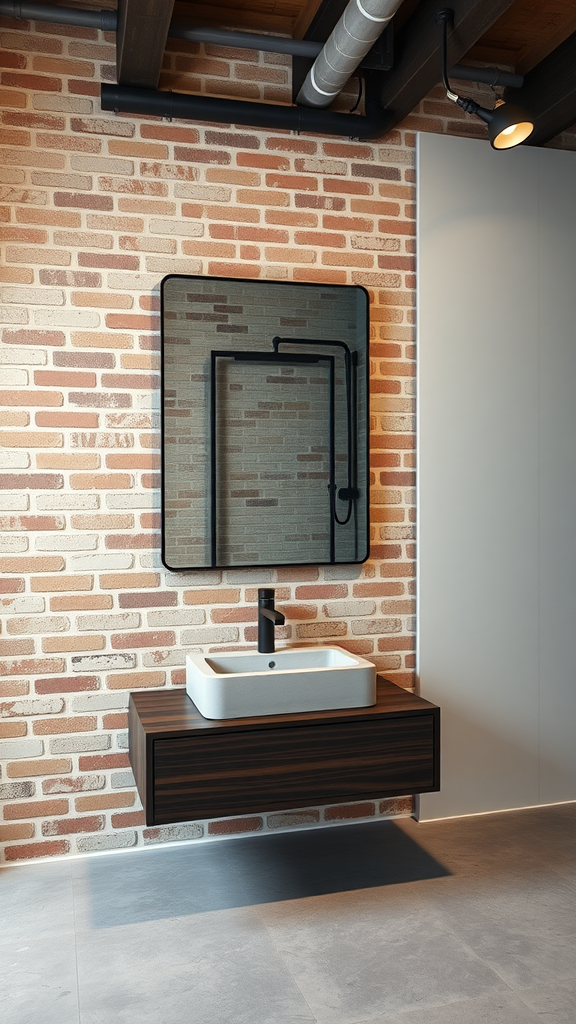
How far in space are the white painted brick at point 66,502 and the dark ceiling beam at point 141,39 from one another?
1350 millimetres

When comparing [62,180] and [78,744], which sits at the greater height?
[62,180]

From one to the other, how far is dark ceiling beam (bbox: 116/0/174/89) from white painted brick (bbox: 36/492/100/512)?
1350 millimetres

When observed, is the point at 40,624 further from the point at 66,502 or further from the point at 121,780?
the point at 121,780

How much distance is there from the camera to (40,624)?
263 centimetres

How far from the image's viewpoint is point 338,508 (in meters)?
2.89

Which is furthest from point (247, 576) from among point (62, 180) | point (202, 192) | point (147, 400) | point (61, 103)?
point (61, 103)

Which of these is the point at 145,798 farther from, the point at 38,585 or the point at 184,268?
the point at 184,268

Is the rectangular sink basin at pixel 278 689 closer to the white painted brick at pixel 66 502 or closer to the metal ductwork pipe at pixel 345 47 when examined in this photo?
the white painted brick at pixel 66 502

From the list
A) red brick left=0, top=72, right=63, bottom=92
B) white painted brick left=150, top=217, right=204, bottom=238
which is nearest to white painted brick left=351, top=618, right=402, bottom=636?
white painted brick left=150, top=217, right=204, bottom=238

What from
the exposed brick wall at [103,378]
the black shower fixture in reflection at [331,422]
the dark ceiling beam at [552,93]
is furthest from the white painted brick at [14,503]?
the dark ceiling beam at [552,93]

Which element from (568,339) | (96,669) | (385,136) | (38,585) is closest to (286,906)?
(96,669)

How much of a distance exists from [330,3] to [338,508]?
1.61 metres

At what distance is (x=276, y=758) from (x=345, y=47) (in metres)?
2.14

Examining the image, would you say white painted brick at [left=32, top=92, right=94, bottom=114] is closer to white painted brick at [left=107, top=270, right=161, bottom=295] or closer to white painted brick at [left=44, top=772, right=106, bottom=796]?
white painted brick at [left=107, top=270, right=161, bottom=295]
